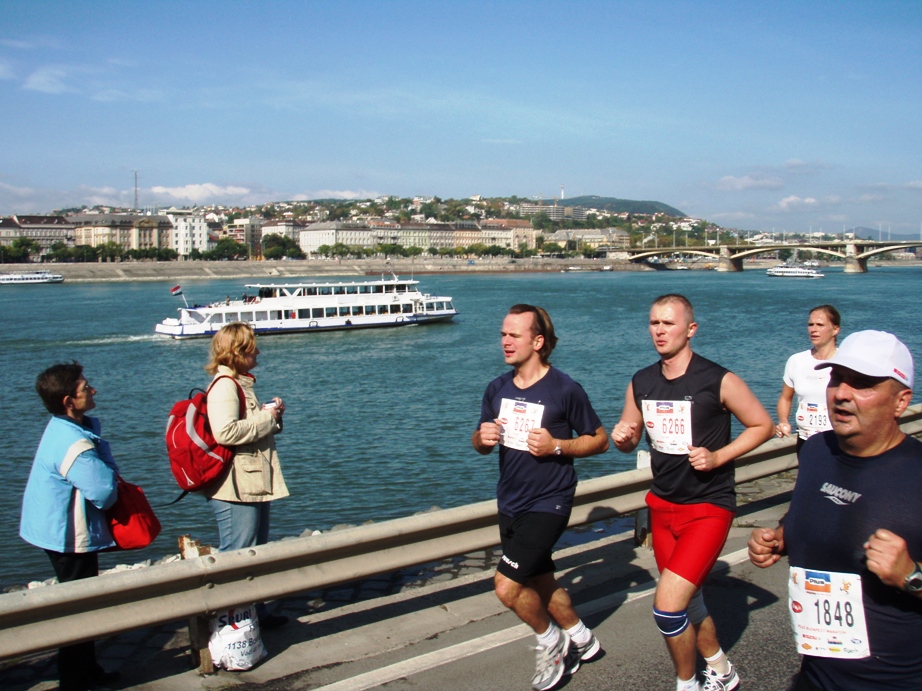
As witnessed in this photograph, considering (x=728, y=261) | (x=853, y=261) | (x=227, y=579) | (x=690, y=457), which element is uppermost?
(x=853, y=261)

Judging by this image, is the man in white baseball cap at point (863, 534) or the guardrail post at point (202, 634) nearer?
the man in white baseball cap at point (863, 534)

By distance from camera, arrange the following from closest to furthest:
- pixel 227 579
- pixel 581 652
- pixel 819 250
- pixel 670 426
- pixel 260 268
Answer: pixel 670 426, pixel 227 579, pixel 581 652, pixel 819 250, pixel 260 268

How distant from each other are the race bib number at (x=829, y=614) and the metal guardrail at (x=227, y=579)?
96.8 inches

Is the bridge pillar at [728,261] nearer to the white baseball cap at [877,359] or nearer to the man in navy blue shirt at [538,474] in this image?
the man in navy blue shirt at [538,474]

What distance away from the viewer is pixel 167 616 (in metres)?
4.07

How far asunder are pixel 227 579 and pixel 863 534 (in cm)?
288

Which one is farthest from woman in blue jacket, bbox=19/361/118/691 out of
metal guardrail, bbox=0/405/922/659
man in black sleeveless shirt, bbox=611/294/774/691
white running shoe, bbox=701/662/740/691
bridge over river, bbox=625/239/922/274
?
bridge over river, bbox=625/239/922/274

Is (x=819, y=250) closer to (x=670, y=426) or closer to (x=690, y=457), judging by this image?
(x=670, y=426)

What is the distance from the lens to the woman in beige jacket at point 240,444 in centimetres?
469

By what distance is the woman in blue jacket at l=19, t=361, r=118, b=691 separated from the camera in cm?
432

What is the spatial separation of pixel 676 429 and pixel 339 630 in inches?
86.2

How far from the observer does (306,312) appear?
51094 mm

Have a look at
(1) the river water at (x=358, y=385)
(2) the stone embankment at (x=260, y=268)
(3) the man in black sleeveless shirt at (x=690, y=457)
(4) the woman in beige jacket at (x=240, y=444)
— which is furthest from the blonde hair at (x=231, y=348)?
(2) the stone embankment at (x=260, y=268)

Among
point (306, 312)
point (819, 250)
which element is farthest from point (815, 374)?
point (819, 250)
